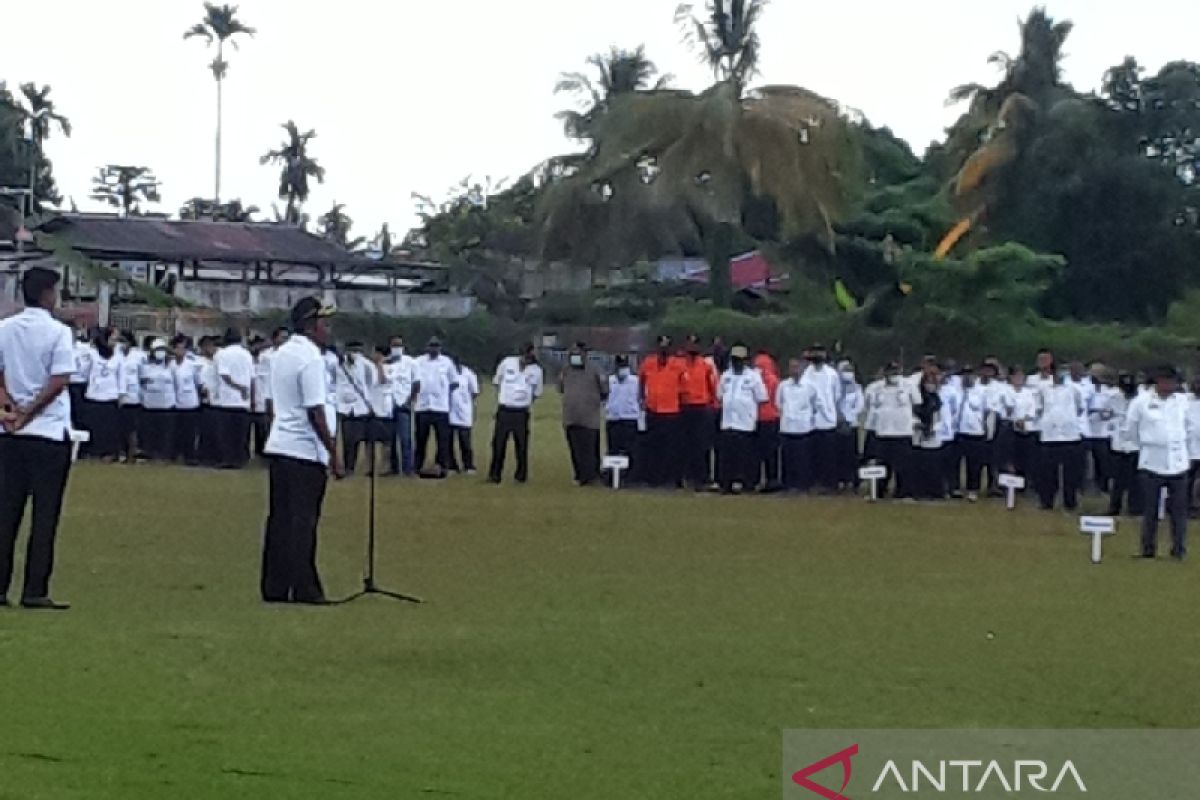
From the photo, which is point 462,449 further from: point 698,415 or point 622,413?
point 698,415

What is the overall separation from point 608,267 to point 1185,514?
1773 inches

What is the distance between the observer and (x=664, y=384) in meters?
28.6

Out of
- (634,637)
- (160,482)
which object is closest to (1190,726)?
(634,637)

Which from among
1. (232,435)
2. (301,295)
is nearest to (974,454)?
(232,435)

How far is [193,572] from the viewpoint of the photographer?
1623 centimetres

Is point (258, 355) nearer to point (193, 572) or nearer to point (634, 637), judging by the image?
point (193, 572)

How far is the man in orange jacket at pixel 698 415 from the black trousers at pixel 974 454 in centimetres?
332

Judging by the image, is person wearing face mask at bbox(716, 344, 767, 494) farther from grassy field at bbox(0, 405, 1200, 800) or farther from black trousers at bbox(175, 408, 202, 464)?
black trousers at bbox(175, 408, 202, 464)

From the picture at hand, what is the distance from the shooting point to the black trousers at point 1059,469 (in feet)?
87.4

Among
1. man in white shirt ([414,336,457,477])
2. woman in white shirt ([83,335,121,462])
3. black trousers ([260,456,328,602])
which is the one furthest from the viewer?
woman in white shirt ([83,335,121,462])

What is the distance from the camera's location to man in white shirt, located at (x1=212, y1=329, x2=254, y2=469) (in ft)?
100

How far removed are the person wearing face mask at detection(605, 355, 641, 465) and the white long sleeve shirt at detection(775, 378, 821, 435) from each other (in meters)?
2.46

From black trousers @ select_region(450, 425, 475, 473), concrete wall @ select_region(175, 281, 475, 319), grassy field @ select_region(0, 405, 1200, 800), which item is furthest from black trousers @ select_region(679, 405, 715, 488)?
concrete wall @ select_region(175, 281, 475, 319)

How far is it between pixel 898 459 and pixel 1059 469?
2.03 metres
